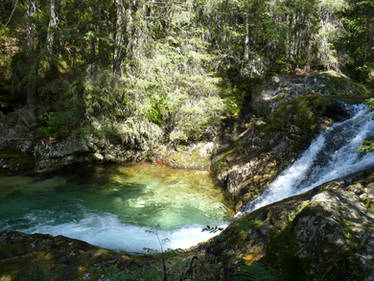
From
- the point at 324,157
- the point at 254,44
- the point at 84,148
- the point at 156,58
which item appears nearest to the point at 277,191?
the point at 324,157

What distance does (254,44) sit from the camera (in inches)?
531

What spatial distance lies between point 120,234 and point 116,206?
149 cm

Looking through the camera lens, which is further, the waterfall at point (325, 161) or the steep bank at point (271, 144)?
the steep bank at point (271, 144)

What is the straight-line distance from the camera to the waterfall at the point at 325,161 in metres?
6.22

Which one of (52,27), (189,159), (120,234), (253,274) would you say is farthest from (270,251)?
(52,27)

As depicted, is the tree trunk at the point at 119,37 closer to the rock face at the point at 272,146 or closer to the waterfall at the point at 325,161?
the rock face at the point at 272,146

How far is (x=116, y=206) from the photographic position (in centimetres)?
691

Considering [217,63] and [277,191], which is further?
[217,63]

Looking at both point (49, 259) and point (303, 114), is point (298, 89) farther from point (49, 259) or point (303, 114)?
point (49, 259)

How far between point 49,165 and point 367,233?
9.44 meters

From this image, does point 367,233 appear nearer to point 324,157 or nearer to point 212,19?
point 324,157

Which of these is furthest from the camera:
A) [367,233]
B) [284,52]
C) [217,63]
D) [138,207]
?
[284,52]

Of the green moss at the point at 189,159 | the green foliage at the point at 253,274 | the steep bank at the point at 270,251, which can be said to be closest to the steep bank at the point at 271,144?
the green moss at the point at 189,159

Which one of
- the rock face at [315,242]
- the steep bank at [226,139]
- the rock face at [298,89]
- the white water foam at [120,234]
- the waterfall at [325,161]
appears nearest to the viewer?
the rock face at [315,242]
